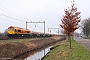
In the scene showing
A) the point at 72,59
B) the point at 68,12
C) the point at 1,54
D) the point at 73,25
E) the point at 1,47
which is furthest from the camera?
the point at 68,12

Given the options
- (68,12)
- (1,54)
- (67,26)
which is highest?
(68,12)

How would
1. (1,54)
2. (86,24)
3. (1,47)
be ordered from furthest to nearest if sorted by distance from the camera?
(86,24) → (1,47) → (1,54)

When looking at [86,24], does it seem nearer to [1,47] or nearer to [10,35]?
[10,35]

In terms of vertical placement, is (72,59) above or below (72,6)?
below

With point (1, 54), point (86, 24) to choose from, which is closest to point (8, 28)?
point (1, 54)

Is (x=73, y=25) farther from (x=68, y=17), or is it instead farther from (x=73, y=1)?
(x=73, y=1)

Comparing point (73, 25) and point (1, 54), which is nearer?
point (1, 54)

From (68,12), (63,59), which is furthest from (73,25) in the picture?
(63,59)

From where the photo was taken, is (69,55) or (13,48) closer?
(69,55)

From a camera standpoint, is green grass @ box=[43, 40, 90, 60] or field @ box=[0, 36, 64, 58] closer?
green grass @ box=[43, 40, 90, 60]

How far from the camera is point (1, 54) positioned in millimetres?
23766

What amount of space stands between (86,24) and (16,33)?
7087cm

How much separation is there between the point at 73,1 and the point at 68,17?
118 inches

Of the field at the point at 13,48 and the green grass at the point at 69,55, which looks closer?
the green grass at the point at 69,55
